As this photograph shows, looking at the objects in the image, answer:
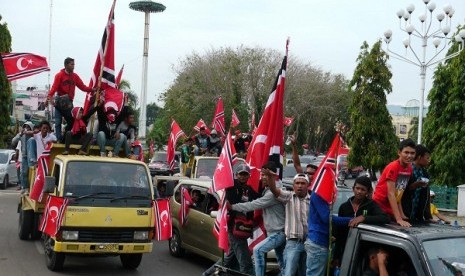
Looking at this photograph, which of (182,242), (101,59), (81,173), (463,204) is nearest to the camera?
(81,173)

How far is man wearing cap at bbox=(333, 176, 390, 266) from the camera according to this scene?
504 centimetres

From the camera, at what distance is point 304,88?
166 ft

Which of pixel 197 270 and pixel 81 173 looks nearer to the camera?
pixel 81 173

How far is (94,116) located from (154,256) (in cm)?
292

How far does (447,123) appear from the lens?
81.9 feet

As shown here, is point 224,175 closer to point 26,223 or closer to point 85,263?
point 85,263

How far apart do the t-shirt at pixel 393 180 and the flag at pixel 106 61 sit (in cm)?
748

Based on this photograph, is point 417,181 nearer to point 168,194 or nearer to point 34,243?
point 168,194

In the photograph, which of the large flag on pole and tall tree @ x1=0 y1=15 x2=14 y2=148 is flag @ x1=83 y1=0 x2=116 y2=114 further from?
tall tree @ x1=0 y1=15 x2=14 y2=148

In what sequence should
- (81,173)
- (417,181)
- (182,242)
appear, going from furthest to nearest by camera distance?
1. (182,242)
2. (81,173)
3. (417,181)

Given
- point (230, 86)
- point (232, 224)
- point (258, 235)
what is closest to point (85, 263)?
point (232, 224)

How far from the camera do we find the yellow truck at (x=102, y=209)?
9305 millimetres

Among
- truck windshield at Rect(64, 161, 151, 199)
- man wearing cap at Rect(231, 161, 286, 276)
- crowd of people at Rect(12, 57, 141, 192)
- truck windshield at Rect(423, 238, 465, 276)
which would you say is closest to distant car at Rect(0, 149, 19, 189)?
crowd of people at Rect(12, 57, 141, 192)

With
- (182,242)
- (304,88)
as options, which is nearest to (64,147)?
(182,242)
